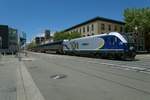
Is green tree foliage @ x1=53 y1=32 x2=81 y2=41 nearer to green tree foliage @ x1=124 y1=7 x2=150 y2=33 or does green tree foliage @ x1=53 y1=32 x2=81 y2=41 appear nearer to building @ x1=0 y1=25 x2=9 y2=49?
building @ x1=0 y1=25 x2=9 y2=49

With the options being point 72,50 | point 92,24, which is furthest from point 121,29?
point 72,50

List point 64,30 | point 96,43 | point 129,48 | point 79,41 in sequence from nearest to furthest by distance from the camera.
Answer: point 129,48
point 96,43
point 79,41
point 64,30

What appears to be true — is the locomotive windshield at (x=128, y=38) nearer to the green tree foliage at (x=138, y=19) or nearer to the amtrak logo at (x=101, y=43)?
the amtrak logo at (x=101, y=43)

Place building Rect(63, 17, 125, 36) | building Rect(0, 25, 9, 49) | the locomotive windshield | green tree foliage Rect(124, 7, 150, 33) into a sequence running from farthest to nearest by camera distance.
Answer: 1. building Rect(0, 25, 9, 49)
2. building Rect(63, 17, 125, 36)
3. green tree foliage Rect(124, 7, 150, 33)
4. the locomotive windshield

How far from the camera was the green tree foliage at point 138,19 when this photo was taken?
63344mm

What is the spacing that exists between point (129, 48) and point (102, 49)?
660 cm

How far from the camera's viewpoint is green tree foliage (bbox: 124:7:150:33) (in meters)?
63.3

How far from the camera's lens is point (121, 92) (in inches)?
377

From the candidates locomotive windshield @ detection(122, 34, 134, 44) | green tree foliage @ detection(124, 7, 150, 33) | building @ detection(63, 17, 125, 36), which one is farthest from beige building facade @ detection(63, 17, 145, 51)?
locomotive windshield @ detection(122, 34, 134, 44)

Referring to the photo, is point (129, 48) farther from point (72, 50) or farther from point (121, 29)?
point (121, 29)

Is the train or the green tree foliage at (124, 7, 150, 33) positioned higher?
the green tree foliage at (124, 7, 150, 33)

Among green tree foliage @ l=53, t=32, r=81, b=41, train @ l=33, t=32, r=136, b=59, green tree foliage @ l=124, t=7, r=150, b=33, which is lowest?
train @ l=33, t=32, r=136, b=59

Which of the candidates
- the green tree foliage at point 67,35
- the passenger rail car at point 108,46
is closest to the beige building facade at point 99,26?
the green tree foliage at point 67,35

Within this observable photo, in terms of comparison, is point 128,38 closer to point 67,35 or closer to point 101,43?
point 101,43
